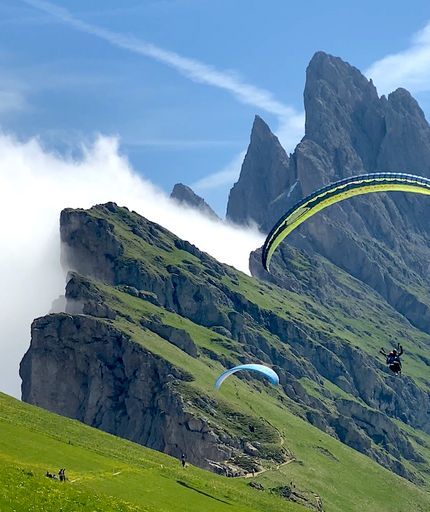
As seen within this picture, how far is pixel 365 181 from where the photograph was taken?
60906 mm

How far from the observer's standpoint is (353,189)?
2395 inches

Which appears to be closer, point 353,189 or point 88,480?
point 353,189

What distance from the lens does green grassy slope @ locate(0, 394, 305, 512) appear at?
163 feet

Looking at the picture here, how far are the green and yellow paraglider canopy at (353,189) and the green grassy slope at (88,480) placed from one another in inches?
870

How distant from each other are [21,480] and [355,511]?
121 metres

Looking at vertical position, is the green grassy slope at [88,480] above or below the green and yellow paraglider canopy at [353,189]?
below

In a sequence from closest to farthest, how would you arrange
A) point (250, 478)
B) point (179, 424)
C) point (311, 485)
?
point (250, 478) → point (311, 485) → point (179, 424)

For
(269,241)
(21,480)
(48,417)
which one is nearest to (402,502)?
(48,417)

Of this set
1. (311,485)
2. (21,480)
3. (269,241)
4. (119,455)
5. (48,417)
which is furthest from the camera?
(311,485)

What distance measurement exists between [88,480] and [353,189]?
29.0 m

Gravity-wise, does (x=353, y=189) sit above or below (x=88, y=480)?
above

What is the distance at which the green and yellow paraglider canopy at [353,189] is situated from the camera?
58.8 meters

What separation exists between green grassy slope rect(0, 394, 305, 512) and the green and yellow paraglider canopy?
870 inches

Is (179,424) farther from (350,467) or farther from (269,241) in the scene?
(269,241)
